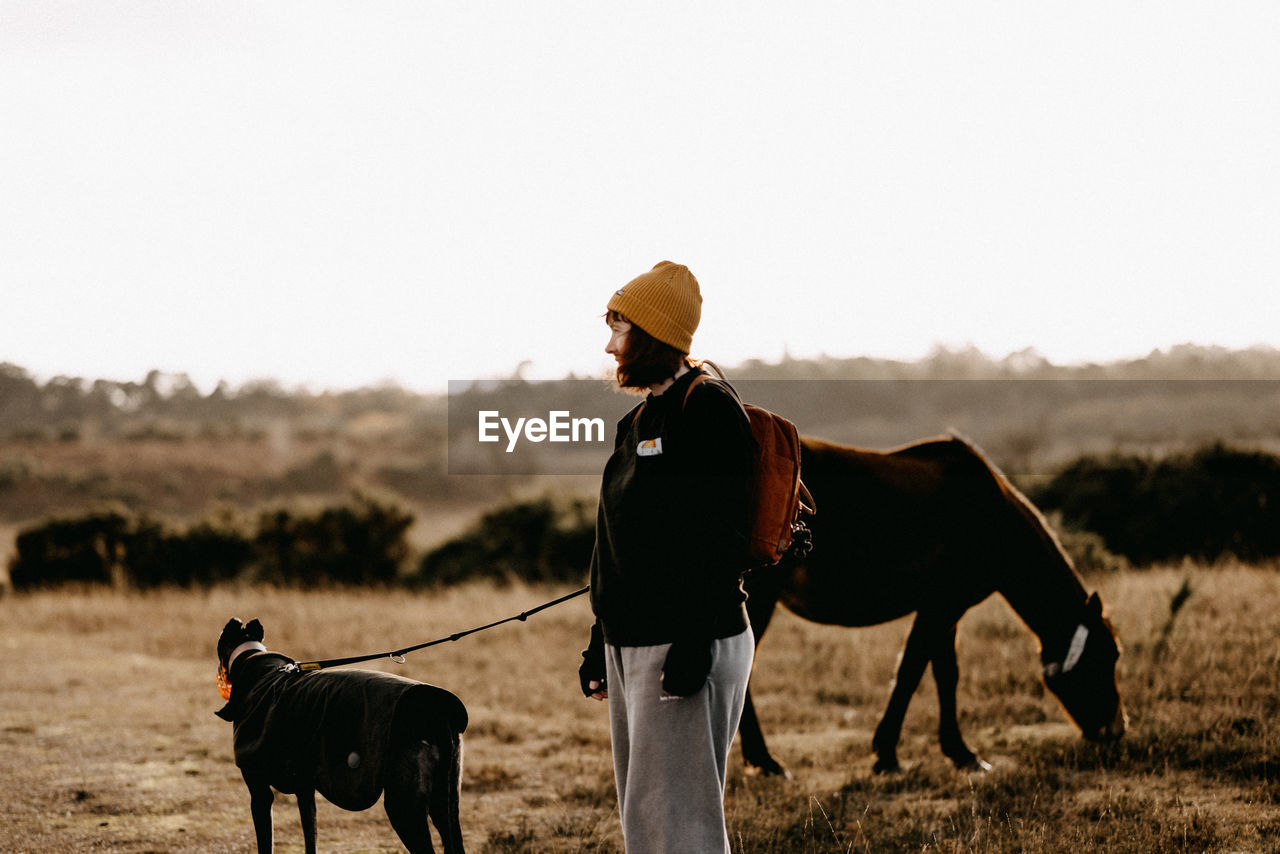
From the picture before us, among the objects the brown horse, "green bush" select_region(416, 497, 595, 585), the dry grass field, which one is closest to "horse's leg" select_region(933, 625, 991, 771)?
the brown horse

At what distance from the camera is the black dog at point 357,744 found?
3.68 m

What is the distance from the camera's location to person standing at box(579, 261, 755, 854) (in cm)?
297

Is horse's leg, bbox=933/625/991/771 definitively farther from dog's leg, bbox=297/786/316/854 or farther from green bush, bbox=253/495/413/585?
green bush, bbox=253/495/413/585

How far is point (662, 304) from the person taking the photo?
3111mm

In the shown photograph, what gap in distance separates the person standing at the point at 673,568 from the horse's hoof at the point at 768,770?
3485 millimetres

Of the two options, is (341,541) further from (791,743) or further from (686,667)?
(686,667)

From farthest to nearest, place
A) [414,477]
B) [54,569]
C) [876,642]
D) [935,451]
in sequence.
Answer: [414,477] < [54,569] < [876,642] < [935,451]

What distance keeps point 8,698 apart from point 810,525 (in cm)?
756

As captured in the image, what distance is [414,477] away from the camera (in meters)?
43.1

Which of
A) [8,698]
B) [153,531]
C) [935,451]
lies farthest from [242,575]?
[935,451]

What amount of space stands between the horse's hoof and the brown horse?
0.01 m

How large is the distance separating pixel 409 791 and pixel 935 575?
3961 millimetres

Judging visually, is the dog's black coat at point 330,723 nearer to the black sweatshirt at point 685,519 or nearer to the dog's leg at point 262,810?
the dog's leg at point 262,810

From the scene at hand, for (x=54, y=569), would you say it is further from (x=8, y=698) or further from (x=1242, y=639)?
(x=1242, y=639)
